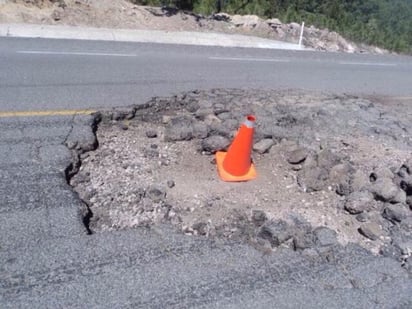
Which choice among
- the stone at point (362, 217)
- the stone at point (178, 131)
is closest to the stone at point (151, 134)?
the stone at point (178, 131)

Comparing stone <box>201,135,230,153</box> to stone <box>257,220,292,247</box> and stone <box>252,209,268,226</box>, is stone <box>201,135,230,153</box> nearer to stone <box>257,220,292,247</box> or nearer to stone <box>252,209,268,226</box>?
stone <box>252,209,268,226</box>

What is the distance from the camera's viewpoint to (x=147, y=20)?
13.3 metres

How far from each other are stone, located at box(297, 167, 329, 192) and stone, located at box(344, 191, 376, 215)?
0.34 meters

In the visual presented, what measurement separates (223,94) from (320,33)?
10198 millimetres

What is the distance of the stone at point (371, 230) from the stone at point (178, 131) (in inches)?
89.6

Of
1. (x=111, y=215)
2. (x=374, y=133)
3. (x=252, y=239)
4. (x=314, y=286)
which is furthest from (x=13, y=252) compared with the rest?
(x=374, y=133)

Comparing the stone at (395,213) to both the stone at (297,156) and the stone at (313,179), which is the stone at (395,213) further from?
the stone at (297,156)

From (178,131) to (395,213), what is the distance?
8.45 feet

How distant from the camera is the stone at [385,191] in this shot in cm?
439

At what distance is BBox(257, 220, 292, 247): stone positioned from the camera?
3.71 metres

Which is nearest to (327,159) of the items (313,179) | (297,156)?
(297,156)

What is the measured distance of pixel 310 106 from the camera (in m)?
6.93

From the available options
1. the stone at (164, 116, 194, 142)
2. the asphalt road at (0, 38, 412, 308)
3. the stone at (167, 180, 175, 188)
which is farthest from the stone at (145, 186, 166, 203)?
the stone at (164, 116, 194, 142)

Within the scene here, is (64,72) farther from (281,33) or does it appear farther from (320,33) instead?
(320,33)
